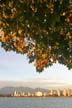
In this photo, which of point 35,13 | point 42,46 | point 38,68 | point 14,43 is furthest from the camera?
point 38,68

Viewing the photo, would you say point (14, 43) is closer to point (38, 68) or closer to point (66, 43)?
point (38, 68)

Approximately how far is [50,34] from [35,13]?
2.14m

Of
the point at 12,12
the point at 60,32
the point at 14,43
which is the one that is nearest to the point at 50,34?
the point at 60,32

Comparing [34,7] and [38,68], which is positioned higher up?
[34,7]

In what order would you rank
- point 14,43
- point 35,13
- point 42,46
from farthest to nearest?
point 14,43 → point 42,46 → point 35,13

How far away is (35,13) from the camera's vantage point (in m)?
30.1

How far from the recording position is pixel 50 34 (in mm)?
31156

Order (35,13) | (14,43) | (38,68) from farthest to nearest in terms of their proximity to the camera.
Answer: (38,68) < (14,43) < (35,13)

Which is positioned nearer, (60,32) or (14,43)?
(60,32)

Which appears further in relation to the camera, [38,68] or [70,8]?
[38,68]

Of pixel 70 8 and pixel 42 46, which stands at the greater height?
pixel 70 8

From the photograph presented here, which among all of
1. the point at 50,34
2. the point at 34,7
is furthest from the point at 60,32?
the point at 34,7

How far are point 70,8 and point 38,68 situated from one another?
11.2 meters

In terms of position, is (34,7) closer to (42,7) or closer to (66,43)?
(42,7)
